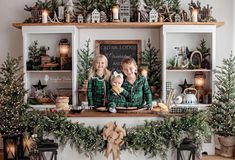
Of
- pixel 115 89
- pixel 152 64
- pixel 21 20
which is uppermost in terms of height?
pixel 21 20

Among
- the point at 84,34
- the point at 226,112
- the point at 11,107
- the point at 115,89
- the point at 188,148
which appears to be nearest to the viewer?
the point at 188,148

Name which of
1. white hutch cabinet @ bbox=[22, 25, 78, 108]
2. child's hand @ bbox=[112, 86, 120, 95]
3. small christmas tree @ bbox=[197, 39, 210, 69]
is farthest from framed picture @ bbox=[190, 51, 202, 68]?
child's hand @ bbox=[112, 86, 120, 95]

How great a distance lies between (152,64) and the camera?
5.72 metres

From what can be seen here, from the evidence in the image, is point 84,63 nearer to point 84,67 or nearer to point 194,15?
point 84,67

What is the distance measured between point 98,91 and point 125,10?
2.08 m

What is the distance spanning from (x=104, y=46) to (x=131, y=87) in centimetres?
217

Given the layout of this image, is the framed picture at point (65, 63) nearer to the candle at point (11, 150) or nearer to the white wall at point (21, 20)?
the white wall at point (21, 20)

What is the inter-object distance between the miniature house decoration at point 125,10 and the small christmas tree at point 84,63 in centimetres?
71

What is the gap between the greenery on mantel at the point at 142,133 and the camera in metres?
3.57

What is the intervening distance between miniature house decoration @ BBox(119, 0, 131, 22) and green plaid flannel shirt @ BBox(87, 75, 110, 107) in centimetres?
188

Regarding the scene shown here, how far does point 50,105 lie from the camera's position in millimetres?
5527

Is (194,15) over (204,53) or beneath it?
over

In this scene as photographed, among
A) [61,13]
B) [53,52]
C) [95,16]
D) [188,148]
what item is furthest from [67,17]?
[188,148]

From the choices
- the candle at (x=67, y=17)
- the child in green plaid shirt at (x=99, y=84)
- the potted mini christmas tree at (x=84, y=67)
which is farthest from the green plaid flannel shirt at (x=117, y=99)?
the candle at (x=67, y=17)
